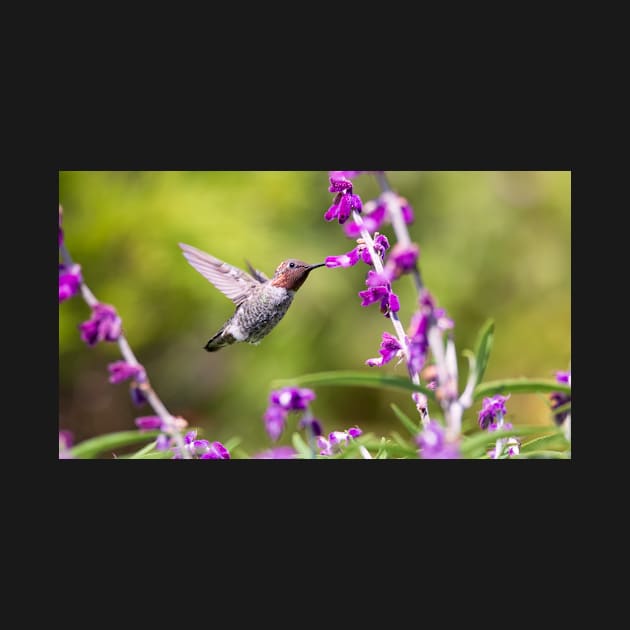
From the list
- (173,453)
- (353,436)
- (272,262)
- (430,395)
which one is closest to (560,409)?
(430,395)

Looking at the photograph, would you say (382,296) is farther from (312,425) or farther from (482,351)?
(312,425)

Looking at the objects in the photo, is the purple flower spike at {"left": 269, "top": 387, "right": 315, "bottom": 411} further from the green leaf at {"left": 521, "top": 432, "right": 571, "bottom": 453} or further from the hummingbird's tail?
the hummingbird's tail

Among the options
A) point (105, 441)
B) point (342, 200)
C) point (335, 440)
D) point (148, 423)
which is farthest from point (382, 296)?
point (105, 441)

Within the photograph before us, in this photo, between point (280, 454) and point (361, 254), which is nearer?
point (361, 254)

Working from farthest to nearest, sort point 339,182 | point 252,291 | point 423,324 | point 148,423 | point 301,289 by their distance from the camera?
point 301,289 → point 252,291 → point 339,182 → point 148,423 → point 423,324

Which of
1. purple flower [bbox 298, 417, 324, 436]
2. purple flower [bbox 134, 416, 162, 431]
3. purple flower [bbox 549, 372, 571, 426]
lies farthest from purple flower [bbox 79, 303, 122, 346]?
purple flower [bbox 549, 372, 571, 426]

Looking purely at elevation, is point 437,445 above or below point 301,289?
below

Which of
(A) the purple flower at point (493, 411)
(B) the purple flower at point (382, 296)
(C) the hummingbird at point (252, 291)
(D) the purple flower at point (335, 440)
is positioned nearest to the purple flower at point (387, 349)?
(B) the purple flower at point (382, 296)

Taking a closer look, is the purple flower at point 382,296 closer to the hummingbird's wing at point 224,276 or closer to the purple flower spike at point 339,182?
the purple flower spike at point 339,182
